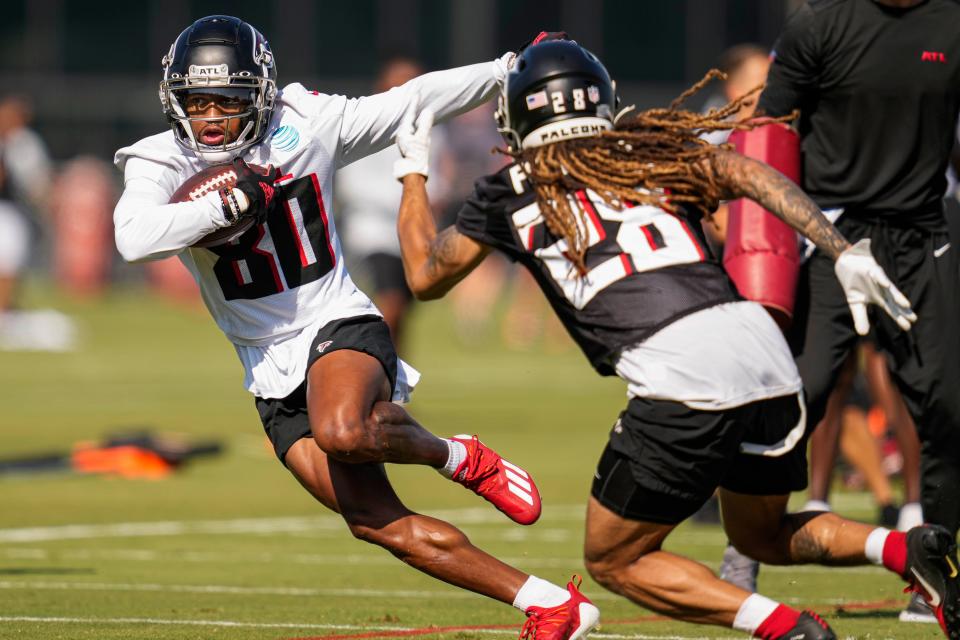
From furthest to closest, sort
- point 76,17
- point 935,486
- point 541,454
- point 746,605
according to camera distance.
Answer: point 76,17 < point 541,454 < point 935,486 < point 746,605

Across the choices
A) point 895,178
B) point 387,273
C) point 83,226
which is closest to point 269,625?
point 895,178

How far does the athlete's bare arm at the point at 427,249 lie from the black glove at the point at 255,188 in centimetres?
48

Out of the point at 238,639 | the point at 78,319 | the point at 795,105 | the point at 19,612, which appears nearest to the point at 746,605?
the point at 238,639

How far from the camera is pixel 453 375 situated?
63.2ft

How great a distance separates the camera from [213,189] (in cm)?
597

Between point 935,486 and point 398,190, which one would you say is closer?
point 935,486

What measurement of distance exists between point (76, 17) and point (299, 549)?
2905cm

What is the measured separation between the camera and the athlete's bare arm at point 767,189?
212 inches

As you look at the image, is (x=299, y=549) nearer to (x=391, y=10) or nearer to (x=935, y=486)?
(x=935, y=486)

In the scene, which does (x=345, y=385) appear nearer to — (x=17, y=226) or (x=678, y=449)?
(x=678, y=449)

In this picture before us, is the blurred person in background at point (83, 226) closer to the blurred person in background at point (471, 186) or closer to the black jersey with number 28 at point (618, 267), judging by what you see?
the blurred person in background at point (471, 186)

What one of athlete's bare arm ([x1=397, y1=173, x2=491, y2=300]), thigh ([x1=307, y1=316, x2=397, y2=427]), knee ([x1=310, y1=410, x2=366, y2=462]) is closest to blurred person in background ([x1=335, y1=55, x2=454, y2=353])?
thigh ([x1=307, y1=316, x2=397, y2=427])

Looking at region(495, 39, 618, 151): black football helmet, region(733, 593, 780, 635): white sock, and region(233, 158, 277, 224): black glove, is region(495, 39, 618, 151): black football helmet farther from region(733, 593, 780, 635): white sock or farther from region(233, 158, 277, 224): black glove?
region(733, 593, 780, 635): white sock

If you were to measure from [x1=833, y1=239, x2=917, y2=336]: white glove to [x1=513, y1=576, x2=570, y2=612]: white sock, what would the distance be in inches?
51.1
